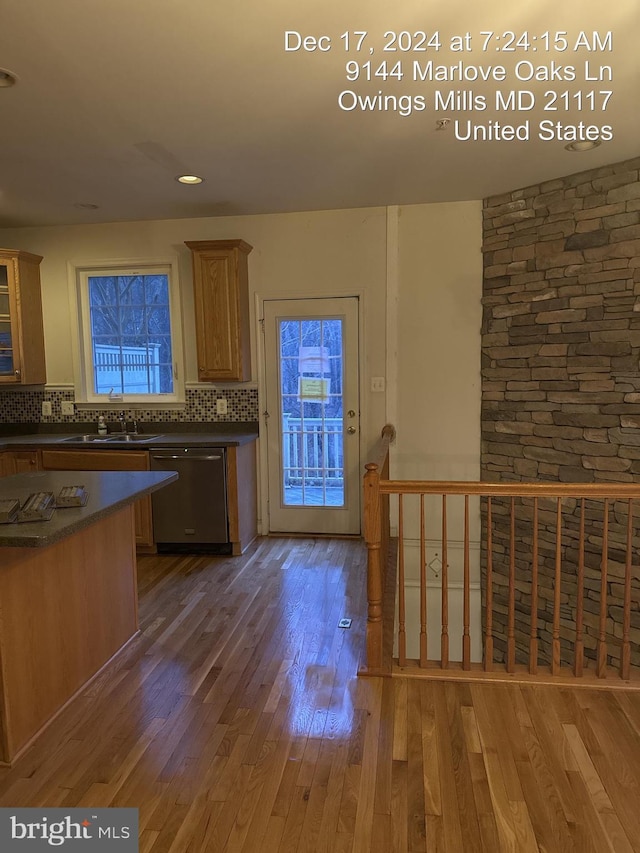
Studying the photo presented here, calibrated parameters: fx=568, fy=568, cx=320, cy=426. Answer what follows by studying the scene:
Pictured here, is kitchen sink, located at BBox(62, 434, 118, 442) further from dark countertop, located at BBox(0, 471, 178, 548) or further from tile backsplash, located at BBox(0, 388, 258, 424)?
dark countertop, located at BBox(0, 471, 178, 548)

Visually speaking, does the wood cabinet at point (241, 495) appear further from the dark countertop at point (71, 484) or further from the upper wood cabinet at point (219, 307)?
the dark countertop at point (71, 484)

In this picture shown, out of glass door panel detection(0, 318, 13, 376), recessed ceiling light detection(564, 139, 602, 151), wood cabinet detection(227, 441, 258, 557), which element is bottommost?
wood cabinet detection(227, 441, 258, 557)

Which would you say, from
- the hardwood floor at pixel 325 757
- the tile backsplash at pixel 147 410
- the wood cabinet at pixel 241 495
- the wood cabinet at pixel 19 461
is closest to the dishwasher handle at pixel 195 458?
the wood cabinet at pixel 241 495

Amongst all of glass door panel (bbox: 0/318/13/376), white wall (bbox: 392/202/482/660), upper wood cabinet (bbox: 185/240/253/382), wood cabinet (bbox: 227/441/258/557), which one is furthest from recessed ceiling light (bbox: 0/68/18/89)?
white wall (bbox: 392/202/482/660)

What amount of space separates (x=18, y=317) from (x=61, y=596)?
304cm

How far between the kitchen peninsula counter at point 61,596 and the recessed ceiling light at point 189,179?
6.53 ft

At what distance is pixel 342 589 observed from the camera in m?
3.55

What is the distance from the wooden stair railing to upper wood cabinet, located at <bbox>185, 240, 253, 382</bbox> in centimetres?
135

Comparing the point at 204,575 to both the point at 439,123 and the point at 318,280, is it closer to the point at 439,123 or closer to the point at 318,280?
the point at 318,280

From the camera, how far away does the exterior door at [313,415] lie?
455 cm

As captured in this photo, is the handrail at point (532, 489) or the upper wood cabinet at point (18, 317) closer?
the handrail at point (532, 489)

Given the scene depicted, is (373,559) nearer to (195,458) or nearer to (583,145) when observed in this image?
(195,458)

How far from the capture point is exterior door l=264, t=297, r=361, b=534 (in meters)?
4.55

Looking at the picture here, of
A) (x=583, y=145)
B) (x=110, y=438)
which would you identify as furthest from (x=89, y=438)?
(x=583, y=145)
